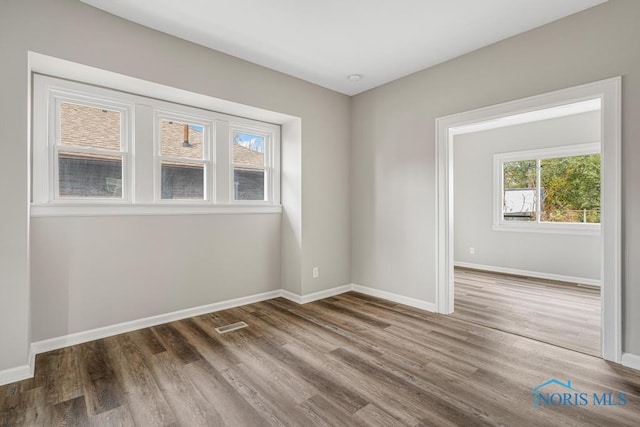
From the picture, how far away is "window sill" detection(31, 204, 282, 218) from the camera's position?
108 inches

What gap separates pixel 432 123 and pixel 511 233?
340 centimetres

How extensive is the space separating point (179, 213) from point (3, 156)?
58.6 inches

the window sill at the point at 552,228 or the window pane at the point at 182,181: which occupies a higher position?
the window pane at the point at 182,181

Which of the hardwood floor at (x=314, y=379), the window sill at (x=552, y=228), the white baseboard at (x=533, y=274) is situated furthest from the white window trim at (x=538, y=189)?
the hardwood floor at (x=314, y=379)

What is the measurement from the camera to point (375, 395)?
2123mm

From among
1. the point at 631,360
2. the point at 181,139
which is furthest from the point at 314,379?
the point at 181,139

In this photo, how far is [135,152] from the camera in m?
3.25

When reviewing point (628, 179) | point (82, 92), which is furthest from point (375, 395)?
point (82, 92)

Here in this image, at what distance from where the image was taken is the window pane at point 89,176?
2.92m

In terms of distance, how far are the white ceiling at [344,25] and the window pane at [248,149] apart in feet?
3.10

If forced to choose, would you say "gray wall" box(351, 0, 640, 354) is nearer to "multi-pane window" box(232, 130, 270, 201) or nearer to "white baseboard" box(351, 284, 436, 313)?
"white baseboard" box(351, 284, 436, 313)

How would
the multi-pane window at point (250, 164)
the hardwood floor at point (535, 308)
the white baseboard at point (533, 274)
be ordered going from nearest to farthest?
the hardwood floor at point (535, 308) → the multi-pane window at point (250, 164) → the white baseboard at point (533, 274)

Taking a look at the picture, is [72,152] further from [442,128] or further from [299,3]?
[442,128]

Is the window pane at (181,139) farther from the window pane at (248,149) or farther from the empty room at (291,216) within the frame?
the window pane at (248,149)
